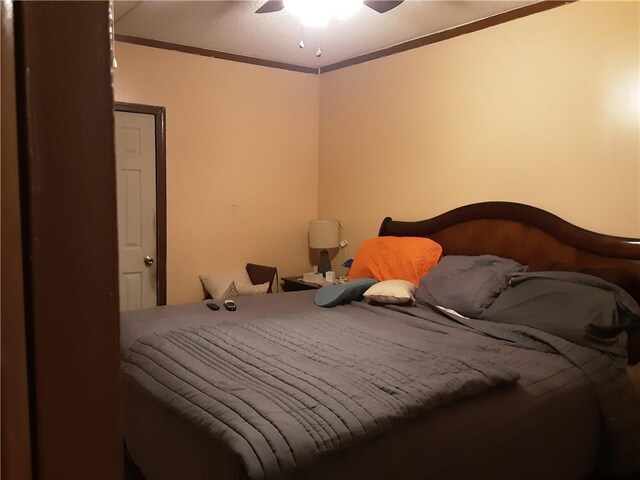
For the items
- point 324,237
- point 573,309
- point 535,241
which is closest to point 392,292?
point 535,241

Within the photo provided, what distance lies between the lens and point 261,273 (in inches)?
176

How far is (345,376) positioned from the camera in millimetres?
1916

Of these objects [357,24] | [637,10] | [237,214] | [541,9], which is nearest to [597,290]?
[637,10]

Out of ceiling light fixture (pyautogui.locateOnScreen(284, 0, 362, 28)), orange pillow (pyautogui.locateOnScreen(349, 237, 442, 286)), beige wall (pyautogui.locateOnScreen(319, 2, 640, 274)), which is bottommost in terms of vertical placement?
orange pillow (pyautogui.locateOnScreen(349, 237, 442, 286))

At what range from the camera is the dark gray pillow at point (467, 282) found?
2898 millimetres

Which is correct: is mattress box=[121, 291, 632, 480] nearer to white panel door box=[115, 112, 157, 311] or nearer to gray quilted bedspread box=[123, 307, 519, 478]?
gray quilted bedspread box=[123, 307, 519, 478]

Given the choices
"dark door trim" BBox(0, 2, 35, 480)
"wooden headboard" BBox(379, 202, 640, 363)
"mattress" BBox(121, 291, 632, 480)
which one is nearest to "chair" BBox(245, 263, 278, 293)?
"wooden headboard" BBox(379, 202, 640, 363)

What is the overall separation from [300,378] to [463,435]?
56cm

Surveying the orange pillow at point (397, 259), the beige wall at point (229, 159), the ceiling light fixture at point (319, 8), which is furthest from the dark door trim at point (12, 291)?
the beige wall at point (229, 159)

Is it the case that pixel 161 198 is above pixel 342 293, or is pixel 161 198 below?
above

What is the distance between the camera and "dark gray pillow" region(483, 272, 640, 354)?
2410 millimetres

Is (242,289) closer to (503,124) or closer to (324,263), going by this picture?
(324,263)

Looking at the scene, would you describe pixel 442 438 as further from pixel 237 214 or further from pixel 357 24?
pixel 237 214

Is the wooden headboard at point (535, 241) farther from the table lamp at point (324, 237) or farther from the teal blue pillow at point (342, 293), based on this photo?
the table lamp at point (324, 237)
